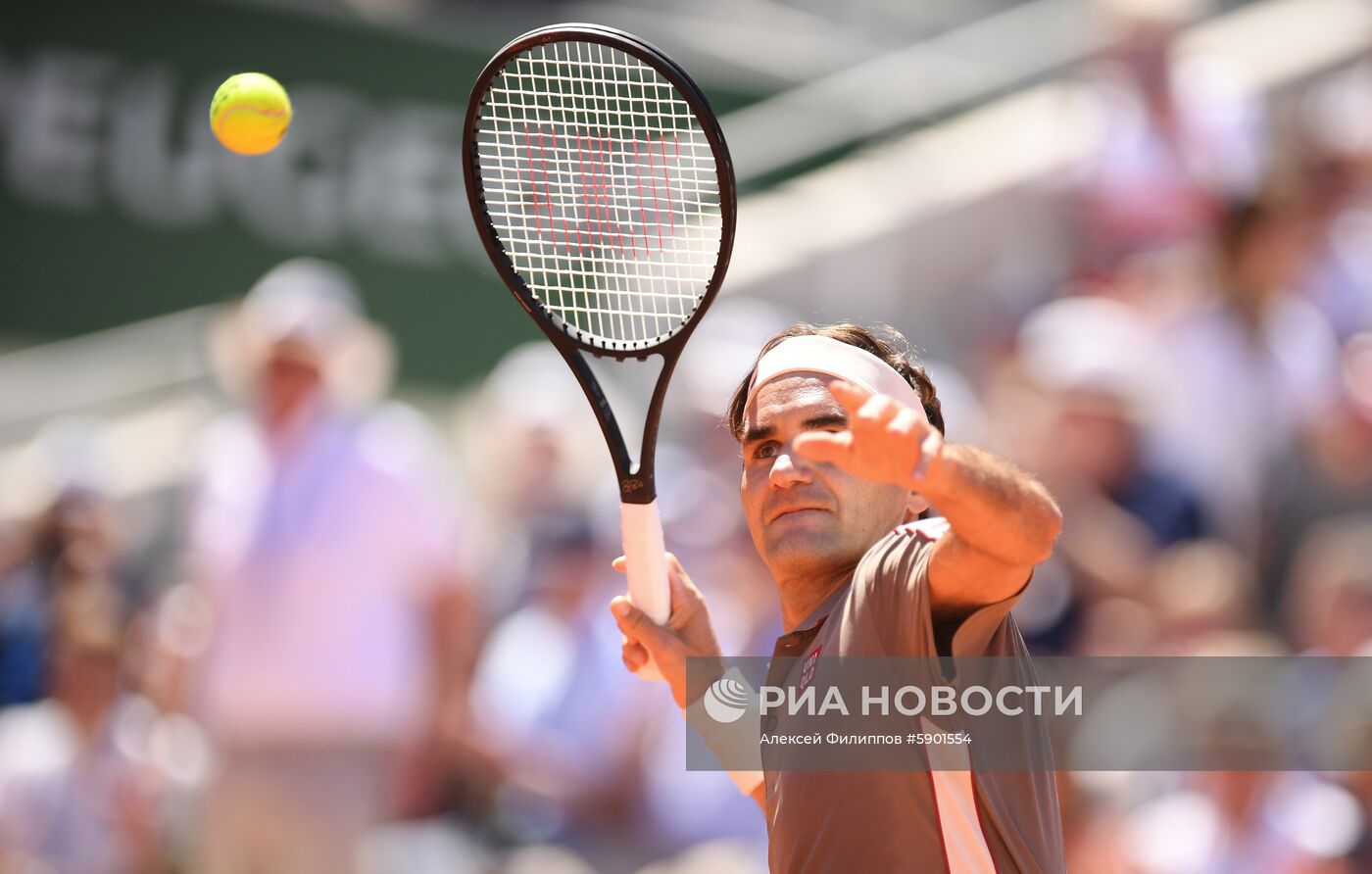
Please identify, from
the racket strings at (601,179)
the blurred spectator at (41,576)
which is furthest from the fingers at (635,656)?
the blurred spectator at (41,576)

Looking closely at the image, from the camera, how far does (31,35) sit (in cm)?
870

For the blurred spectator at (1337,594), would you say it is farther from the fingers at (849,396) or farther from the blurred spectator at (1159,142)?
the fingers at (849,396)

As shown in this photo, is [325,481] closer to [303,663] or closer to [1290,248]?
[303,663]

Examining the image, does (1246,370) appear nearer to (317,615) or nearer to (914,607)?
(317,615)

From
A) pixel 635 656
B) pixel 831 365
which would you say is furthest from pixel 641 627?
pixel 831 365

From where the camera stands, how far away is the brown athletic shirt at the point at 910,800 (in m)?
2.42

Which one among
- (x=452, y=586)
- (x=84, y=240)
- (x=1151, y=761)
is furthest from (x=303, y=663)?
(x=84, y=240)

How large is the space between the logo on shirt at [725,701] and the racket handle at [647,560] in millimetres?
109

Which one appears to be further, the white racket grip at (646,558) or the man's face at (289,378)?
the man's face at (289,378)

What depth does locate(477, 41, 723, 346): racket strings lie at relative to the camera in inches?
133

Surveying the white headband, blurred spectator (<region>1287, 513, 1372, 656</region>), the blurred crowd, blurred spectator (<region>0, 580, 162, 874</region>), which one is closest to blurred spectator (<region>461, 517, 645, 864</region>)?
the blurred crowd

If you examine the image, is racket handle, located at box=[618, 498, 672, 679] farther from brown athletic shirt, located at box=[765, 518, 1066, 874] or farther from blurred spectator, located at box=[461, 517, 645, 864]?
blurred spectator, located at box=[461, 517, 645, 864]

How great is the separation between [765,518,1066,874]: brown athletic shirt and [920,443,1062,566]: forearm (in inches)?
5.8

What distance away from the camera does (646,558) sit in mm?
2955
